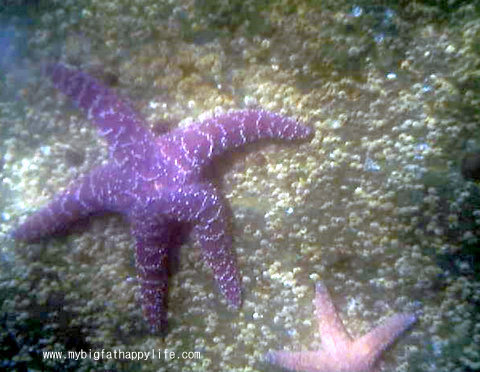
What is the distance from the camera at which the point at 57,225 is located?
4434 mm

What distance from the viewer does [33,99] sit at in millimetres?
4910

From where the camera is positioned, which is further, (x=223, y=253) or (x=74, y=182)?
(x=74, y=182)

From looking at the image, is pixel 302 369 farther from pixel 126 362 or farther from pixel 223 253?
pixel 126 362

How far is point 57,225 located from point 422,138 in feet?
13.4

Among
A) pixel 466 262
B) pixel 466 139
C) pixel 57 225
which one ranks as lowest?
pixel 466 262

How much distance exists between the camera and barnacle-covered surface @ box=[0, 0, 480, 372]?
3883mm

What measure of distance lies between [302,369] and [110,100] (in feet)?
11.3

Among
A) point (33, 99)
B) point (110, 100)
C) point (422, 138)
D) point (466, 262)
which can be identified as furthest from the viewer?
point (33, 99)

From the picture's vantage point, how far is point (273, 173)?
4.30m

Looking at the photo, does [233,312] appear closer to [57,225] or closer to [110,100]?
[57,225]

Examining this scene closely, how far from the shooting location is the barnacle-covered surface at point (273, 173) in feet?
12.7

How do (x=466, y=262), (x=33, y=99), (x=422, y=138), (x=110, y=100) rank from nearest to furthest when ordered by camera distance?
1. (x=466, y=262)
2. (x=422, y=138)
3. (x=110, y=100)
4. (x=33, y=99)

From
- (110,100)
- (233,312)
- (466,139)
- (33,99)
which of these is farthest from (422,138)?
(33,99)

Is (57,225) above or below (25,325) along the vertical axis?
above
